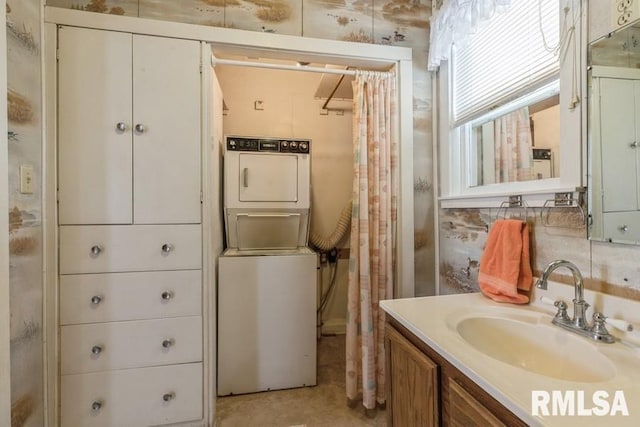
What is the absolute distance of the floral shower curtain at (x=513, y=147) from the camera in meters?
1.25

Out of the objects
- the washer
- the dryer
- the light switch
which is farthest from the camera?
the dryer

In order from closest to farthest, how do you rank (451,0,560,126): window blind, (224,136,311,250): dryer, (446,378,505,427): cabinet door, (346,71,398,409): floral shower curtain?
(446,378,505,427): cabinet door → (451,0,560,126): window blind → (346,71,398,409): floral shower curtain → (224,136,311,250): dryer

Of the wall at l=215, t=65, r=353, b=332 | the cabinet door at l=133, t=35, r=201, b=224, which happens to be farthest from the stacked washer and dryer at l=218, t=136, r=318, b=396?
the wall at l=215, t=65, r=353, b=332

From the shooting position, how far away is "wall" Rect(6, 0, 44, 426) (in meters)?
1.17

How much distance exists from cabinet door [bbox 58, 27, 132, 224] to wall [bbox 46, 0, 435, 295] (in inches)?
9.2

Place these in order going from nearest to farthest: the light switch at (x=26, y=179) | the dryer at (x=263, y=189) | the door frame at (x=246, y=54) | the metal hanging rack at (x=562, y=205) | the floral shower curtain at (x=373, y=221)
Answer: the metal hanging rack at (x=562, y=205), the light switch at (x=26, y=179), the door frame at (x=246, y=54), the floral shower curtain at (x=373, y=221), the dryer at (x=263, y=189)

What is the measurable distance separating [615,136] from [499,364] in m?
0.81

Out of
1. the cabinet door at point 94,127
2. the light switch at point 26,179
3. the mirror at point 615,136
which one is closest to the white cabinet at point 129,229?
the cabinet door at point 94,127

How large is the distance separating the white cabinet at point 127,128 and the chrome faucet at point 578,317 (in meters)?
1.58

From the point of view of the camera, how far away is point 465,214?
59.5 inches

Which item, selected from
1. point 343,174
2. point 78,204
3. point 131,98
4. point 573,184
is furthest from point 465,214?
point 78,204
